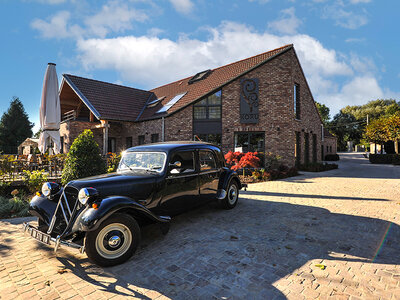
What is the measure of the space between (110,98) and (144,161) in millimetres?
15527

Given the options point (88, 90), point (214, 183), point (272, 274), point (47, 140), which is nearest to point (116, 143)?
point (88, 90)

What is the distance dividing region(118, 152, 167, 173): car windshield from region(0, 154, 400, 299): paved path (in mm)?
1247

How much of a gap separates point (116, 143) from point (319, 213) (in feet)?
53.9

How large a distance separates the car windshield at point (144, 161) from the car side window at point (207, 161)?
1036 millimetres

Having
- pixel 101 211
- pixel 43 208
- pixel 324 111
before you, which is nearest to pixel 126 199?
Result: pixel 101 211

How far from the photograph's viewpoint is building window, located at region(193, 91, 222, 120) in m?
14.4

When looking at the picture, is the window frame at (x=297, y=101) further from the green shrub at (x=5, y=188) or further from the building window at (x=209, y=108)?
the green shrub at (x=5, y=188)

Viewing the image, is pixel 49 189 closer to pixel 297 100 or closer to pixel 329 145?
pixel 297 100

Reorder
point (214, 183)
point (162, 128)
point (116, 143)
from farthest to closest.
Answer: point (116, 143)
point (162, 128)
point (214, 183)

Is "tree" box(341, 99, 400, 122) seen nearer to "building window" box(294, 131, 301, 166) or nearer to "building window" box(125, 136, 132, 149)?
"building window" box(294, 131, 301, 166)

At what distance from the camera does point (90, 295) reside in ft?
7.72

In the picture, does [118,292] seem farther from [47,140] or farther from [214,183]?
[47,140]

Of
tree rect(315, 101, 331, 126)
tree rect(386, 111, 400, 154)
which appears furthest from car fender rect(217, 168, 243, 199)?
tree rect(315, 101, 331, 126)

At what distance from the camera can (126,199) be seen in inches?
122
